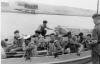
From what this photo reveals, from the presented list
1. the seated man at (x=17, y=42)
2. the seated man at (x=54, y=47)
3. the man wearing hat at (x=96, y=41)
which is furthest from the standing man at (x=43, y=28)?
the man wearing hat at (x=96, y=41)

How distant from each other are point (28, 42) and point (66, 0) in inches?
27.2

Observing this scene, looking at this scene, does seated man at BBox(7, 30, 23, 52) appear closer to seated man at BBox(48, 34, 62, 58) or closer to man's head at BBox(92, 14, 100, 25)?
seated man at BBox(48, 34, 62, 58)

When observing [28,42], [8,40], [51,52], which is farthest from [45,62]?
[8,40]

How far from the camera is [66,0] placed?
95.4 inches

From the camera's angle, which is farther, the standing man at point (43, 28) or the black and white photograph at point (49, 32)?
the standing man at point (43, 28)

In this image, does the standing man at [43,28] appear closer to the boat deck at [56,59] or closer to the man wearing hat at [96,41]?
the boat deck at [56,59]

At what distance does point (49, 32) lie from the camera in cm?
235

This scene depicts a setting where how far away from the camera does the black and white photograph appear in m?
2.13

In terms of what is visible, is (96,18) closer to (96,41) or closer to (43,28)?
(96,41)

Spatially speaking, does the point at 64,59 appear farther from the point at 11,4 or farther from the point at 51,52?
the point at 11,4

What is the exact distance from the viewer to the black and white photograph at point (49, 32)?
2127 millimetres

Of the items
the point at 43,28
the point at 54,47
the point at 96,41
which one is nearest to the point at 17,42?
the point at 43,28

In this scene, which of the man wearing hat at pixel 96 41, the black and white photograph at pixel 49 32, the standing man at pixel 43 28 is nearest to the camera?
the black and white photograph at pixel 49 32

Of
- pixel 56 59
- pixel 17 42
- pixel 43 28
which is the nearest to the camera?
pixel 17 42
